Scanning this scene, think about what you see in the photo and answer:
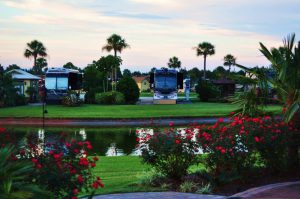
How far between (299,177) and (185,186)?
8.54 ft

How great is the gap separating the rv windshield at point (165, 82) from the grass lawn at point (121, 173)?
3263 centimetres

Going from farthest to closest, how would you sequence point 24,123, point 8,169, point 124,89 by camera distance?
point 124,89 < point 24,123 < point 8,169

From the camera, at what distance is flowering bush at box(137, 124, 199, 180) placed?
9086mm

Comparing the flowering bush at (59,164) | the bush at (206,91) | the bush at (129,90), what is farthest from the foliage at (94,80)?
the flowering bush at (59,164)

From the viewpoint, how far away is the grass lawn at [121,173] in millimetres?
8982

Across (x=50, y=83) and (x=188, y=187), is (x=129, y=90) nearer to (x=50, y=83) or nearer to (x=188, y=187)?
(x=50, y=83)

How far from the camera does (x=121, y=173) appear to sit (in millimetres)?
12328

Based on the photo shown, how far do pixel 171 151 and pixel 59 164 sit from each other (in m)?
3.61

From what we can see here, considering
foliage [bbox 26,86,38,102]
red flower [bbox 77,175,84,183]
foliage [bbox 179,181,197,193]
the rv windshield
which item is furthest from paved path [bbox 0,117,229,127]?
red flower [bbox 77,175,84,183]

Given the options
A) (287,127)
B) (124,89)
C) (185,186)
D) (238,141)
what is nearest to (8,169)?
(185,186)

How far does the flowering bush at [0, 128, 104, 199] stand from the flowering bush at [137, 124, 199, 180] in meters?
2.48

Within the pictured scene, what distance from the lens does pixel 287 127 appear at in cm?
977

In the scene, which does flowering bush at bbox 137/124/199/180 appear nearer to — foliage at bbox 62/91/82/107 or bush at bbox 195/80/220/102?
foliage at bbox 62/91/82/107

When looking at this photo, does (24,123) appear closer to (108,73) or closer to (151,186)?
(151,186)
